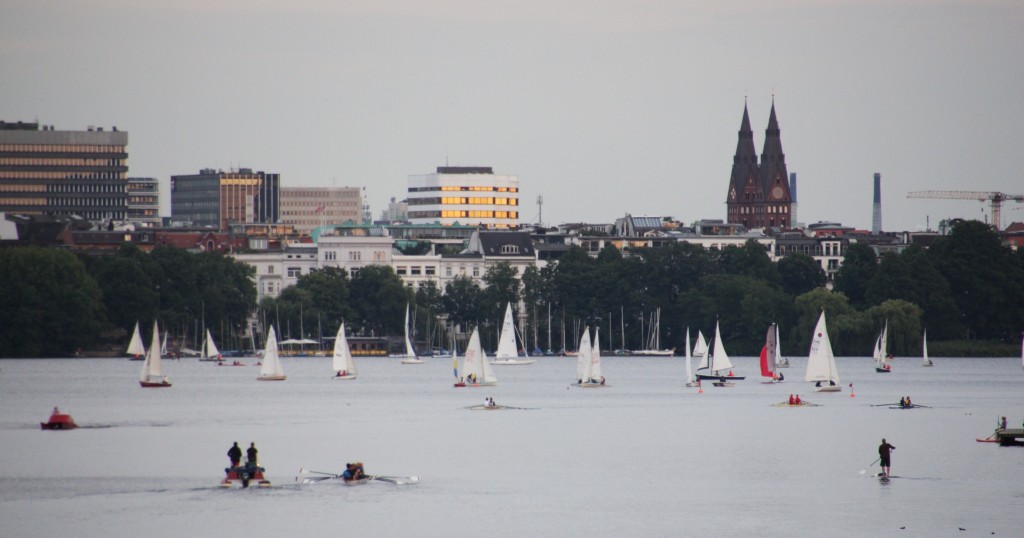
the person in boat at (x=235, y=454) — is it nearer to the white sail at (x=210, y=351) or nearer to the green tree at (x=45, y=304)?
the green tree at (x=45, y=304)

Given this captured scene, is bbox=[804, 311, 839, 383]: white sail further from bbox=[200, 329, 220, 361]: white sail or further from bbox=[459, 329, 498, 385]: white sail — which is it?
bbox=[200, 329, 220, 361]: white sail

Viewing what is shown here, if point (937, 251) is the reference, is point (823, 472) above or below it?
below

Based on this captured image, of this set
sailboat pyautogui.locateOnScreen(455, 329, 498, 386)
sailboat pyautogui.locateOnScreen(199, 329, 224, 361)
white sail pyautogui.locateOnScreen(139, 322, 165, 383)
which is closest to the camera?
sailboat pyautogui.locateOnScreen(455, 329, 498, 386)

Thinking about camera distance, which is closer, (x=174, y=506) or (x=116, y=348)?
(x=174, y=506)

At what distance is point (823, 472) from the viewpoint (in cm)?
7619

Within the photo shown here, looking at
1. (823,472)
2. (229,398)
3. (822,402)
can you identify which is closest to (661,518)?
(823,472)

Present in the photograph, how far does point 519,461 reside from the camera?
8106 centimetres

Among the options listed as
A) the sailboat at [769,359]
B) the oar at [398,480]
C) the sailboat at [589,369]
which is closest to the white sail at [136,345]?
the sailboat at [589,369]

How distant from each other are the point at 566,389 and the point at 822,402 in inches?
999

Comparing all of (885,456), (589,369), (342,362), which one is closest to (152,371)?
(342,362)

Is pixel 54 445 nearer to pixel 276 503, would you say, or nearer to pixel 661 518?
pixel 276 503

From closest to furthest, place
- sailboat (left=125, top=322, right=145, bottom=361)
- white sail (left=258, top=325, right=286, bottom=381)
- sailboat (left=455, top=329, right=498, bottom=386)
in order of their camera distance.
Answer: sailboat (left=455, top=329, right=498, bottom=386) → white sail (left=258, top=325, right=286, bottom=381) → sailboat (left=125, top=322, right=145, bottom=361)

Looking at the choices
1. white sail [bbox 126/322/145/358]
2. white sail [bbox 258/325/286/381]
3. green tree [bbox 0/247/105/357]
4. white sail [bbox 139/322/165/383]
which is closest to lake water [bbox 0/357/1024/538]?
white sail [bbox 139/322/165/383]

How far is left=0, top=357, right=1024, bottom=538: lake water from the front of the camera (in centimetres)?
6219
